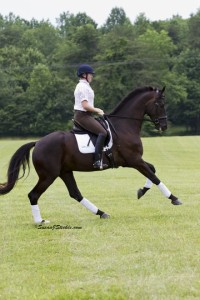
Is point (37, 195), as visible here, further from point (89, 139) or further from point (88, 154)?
point (89, 139)

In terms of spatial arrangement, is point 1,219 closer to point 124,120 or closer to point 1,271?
point 124,120

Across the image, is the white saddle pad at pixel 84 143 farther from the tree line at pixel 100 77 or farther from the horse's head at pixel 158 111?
the tree line at pixel 100 77

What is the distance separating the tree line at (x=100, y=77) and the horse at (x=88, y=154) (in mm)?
70311

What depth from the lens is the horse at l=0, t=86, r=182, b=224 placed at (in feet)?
36.5

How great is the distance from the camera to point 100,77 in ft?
298

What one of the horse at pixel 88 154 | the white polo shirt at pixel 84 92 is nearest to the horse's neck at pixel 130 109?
the horse at pixel 88 154

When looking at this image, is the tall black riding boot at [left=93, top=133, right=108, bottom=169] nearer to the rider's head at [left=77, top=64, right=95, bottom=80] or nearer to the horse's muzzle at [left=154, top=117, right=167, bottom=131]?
the rider's head at [left=77, top=64, right=95, bottom=80]

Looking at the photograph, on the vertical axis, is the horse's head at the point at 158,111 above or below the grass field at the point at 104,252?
above

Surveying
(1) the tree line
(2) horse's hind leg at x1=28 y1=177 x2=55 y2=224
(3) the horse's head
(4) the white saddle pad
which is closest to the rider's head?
(4) the white saddle pad

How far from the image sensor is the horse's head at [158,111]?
12.2 m

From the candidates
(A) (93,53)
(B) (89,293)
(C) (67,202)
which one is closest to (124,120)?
(C) (67,202)

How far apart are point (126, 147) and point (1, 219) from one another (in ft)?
9.75

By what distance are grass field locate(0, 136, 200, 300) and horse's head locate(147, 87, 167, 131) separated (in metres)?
1.86

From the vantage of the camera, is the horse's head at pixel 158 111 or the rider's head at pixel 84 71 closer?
the rider's head at pixel 84 71
